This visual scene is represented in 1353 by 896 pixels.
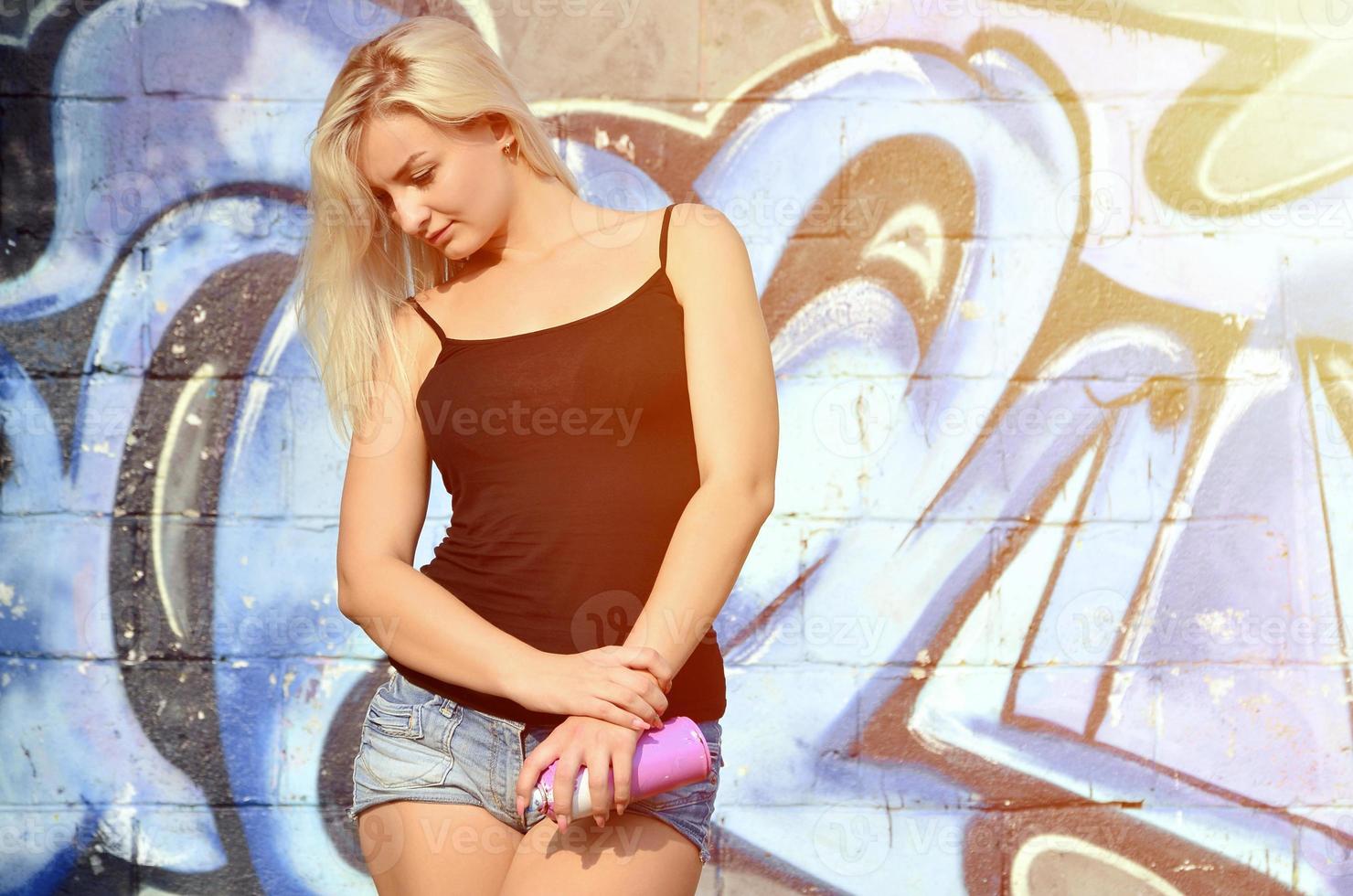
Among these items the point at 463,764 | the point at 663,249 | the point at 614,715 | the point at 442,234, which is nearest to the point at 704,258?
the point at 663,249

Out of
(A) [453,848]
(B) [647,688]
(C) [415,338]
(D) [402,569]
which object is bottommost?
(A) [453,848]

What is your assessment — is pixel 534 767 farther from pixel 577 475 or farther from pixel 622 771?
pixel 577 475

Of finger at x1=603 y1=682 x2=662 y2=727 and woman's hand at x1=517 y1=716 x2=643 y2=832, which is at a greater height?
finger at x1=603 y1=682 x2=662 y2=727

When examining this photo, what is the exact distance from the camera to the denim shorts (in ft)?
4.87

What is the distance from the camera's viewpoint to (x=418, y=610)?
1.56m

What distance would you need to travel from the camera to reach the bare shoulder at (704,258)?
160cm

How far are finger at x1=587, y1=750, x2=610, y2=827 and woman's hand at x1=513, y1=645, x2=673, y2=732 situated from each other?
5cm

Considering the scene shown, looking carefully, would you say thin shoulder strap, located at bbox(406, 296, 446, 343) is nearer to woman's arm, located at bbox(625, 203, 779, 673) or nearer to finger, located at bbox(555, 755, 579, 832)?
woman's arm, located at bbox(625, 203, 779, 673)

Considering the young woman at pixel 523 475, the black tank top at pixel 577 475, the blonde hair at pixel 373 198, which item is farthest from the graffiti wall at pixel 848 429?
the black tank top at pixel 577 475

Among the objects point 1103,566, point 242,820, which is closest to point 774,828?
point 1103,566

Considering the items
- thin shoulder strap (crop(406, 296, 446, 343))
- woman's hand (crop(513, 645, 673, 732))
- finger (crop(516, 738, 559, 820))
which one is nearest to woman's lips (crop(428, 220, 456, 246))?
thin shoulder strap (crop(406, 296, 446, 343))

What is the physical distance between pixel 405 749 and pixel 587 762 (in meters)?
0.30

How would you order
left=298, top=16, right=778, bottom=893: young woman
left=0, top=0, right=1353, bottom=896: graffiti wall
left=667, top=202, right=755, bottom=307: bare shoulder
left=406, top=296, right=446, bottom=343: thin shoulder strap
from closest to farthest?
1. left=298, top=16, right=778, bottom=893: young woman
2. left=667, top=202, right=755, bottom=307: bare shoulder
3. left=406, top=296, right=446, bottom=343: thin shoulder strap
4. left=0, top=0, right=1353, bottom=896: graffiti wall

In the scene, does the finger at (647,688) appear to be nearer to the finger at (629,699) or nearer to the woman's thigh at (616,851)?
the finger at (629,699)
